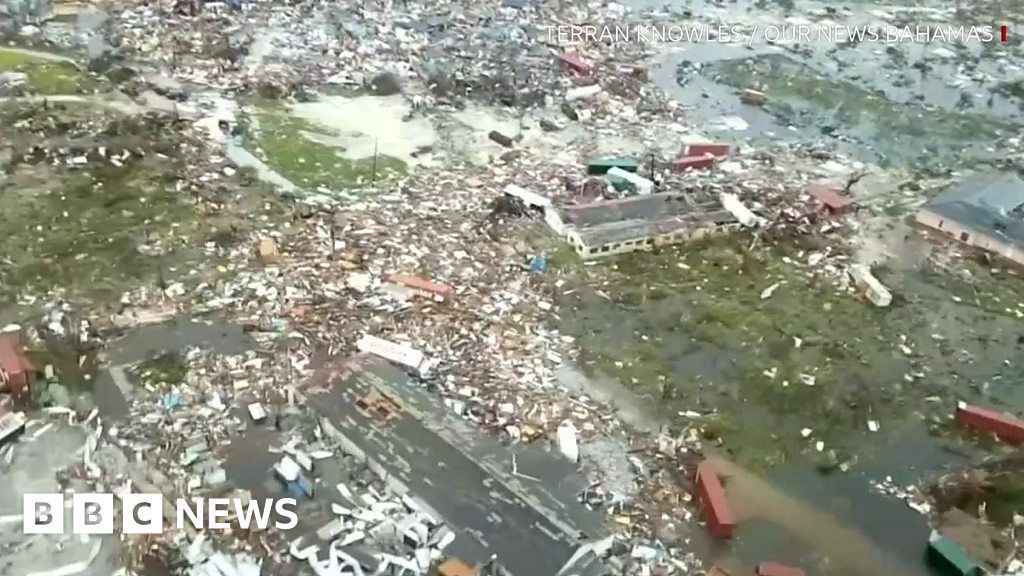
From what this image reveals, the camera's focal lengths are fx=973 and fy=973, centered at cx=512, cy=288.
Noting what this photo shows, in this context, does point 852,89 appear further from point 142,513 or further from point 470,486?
point 142,513

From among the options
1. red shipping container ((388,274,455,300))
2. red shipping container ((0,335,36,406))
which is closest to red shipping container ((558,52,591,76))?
red shipping container ((388,274,455,300))

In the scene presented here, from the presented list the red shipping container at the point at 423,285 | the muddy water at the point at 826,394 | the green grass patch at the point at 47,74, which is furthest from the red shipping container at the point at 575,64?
the green grass patch at the point at 47,74

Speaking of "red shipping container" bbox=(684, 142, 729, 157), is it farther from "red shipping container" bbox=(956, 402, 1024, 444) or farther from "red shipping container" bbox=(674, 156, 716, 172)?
"red shipping container" bbox=(956, 402, 1024, 444)

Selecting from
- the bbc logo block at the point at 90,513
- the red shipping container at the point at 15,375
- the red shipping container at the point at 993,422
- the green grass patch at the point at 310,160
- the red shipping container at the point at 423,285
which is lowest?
the bbc logo block at the point at 90,513

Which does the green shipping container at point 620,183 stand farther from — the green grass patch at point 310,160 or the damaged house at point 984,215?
the damaged house at point 984,215

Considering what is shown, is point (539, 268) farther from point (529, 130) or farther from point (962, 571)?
point (962, 571)
